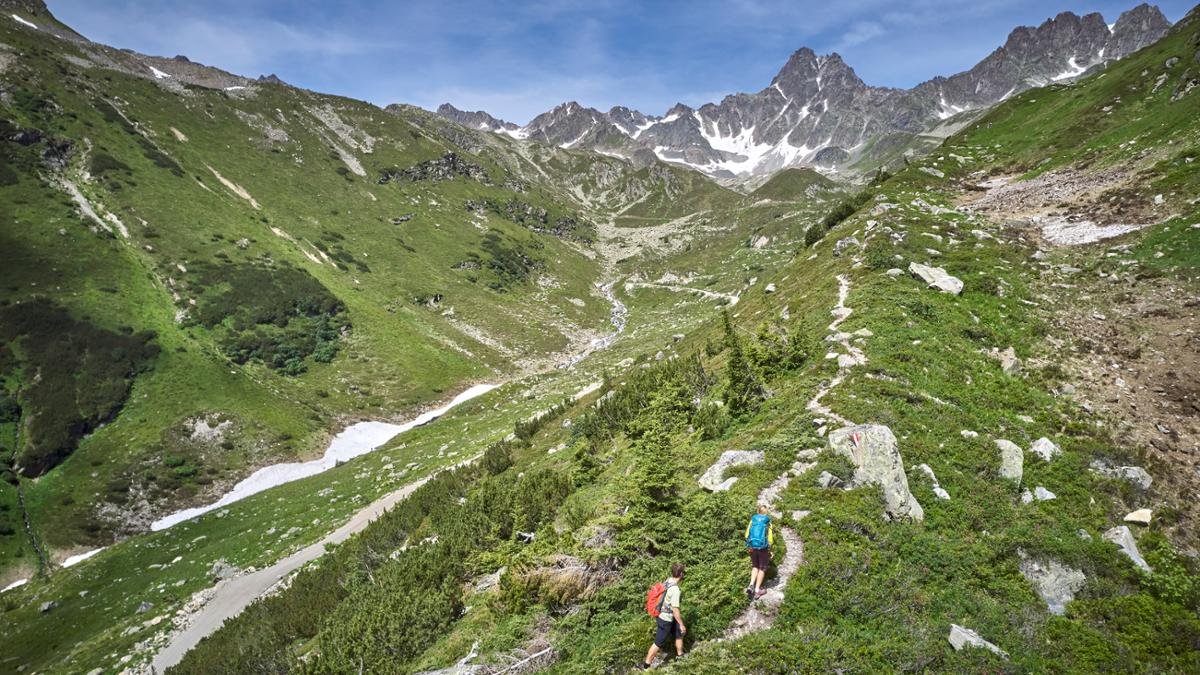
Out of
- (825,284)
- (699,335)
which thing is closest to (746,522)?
(825,284)

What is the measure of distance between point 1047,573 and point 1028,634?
94.0 inches

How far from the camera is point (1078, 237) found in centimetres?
2702

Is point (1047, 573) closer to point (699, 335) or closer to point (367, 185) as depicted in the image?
point (699, 335)

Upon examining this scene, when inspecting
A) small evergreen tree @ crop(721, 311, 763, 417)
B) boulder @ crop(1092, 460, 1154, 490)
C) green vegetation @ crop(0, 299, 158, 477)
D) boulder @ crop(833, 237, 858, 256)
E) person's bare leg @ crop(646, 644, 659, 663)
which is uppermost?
green vegetation @ crop(0, 299, 158, 477)

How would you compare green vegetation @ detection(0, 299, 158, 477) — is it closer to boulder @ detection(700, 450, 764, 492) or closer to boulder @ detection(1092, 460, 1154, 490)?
boulder @ detection(700, 450, 764, 492)

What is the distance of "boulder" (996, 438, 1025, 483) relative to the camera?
43.3 feet

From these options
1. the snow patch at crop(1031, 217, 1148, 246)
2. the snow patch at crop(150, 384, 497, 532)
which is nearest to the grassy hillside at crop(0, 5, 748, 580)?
the snow patch at crop(150, 384, 497, 532)

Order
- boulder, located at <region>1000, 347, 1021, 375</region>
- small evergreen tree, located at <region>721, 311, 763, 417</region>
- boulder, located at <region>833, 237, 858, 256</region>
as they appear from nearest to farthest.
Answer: boulder, located at <region>1000, 347, 1021, 375</region> → small evergreen tree, located at <region>721, 311, 763, 417</region> → boulder, located at <region>833, 237, 858, 256</region>

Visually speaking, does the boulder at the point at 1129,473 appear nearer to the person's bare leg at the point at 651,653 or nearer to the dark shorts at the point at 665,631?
the dark shorts at the point at 665,631

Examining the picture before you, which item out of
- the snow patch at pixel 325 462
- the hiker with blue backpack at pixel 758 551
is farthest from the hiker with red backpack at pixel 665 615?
the snow patch at pixel 325 462

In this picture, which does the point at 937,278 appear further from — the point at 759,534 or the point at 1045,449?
the point at 759,534

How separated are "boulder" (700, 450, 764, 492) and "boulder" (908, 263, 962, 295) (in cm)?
1504

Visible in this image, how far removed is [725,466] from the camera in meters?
15.1

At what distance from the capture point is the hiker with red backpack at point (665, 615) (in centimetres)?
932
